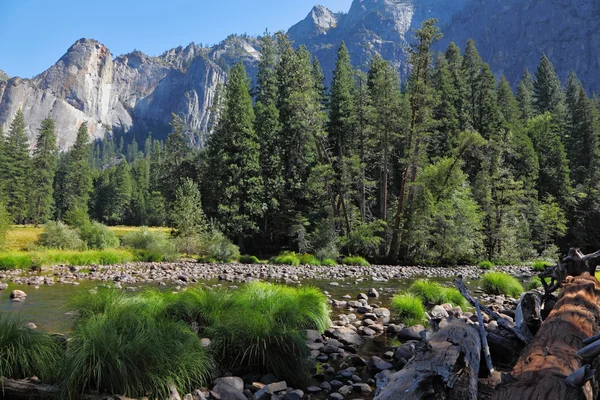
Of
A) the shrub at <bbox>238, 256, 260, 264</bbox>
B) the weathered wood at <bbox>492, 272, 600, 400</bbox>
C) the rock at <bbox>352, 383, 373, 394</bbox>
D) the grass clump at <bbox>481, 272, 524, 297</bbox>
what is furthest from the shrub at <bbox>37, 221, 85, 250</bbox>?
the weathered wood at <bbox>492, 272, 600, 400</bbox>

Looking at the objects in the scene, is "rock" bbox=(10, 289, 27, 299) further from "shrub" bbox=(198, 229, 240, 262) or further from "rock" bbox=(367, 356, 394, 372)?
"shrub" bbox=(198, 229, 240, 262)

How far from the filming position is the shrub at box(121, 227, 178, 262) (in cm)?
2114

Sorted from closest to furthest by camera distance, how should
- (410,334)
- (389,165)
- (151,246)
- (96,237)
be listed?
(410,334), (151,246), (96,237), (389,165)

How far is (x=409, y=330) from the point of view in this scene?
6125 mm

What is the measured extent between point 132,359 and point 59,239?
79.6ft

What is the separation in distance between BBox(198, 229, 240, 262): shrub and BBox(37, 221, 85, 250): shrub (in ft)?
25.1

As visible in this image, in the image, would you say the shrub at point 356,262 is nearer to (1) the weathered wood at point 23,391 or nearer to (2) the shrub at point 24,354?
(2) the shrub at point 24,354

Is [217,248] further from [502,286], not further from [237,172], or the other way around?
[502,286]

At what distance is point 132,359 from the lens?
10.8 ft

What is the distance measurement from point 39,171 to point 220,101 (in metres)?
35.6

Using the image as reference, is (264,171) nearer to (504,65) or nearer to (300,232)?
(300,232)

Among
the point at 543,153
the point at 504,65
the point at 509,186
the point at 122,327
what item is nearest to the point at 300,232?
the point at 509,186

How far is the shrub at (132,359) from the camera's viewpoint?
10.2ft

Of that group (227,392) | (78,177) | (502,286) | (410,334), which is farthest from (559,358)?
(78,177)
